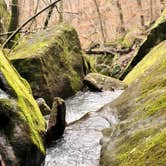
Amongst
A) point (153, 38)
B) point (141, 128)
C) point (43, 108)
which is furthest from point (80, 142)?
point (153, 38)

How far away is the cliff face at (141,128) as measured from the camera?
523 cm

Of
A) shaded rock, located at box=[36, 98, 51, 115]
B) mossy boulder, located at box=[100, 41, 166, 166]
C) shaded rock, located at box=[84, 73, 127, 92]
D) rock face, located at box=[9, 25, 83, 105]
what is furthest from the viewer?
shaded rock, located at box=[84, 73, 127, 92]

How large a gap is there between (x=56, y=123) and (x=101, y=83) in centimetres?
609

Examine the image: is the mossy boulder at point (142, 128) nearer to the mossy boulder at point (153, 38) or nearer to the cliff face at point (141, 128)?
the cliff face at point (141, 128)

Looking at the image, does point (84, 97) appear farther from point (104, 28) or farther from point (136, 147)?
point (104, 28)

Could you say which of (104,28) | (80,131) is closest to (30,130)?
(80,131)

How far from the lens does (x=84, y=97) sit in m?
12.8

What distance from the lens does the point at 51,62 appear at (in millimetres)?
12992

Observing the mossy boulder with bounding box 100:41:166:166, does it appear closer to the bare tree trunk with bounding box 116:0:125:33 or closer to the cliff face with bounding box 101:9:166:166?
the cliff face with bounding box 101:9:166:166

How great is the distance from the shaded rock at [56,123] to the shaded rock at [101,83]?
17.8 feet

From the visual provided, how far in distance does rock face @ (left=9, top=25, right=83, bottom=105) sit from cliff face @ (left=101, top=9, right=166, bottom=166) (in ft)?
10.6

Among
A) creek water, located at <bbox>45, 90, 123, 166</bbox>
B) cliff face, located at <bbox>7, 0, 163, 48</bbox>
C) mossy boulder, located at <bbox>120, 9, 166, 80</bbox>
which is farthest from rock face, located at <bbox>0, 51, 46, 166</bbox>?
cliff face, located at <bbox>7, 0, 163, 48</bbox>

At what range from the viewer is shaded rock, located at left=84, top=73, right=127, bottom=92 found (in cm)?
1347

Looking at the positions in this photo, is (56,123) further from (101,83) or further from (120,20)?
(120,20)
